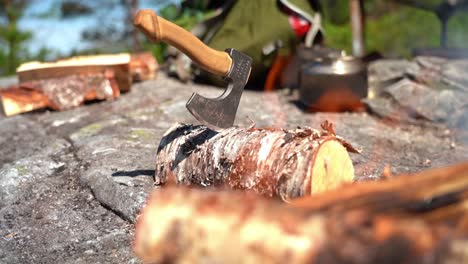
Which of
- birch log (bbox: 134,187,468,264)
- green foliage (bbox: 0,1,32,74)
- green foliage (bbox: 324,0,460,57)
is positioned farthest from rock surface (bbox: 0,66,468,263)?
green foliage (bbox: 0,1,32,74)

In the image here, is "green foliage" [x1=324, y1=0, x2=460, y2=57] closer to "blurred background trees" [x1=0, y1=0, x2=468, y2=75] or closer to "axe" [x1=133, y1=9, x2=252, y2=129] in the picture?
"blurred background trees" [x1=0, y1=0, x2=468, y2=75]

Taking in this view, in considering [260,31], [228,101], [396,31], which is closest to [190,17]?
[260,31]

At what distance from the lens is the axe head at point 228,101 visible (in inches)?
106

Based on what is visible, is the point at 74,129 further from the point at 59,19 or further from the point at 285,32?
the point at 59,19

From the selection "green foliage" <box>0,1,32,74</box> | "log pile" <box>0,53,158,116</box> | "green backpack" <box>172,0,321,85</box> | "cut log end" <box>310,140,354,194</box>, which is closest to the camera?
"cut log end" <box>310,140,354,194</box>

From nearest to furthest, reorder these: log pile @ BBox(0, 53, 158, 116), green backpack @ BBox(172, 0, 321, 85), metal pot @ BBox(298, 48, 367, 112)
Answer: metal pot @ BBox(298, 48, 367, 112) < log pile @ BBox(0, 53, 158, 116) < green backpack @ BBox(172, 0, 321, 85)

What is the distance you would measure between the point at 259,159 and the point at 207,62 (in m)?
0.52

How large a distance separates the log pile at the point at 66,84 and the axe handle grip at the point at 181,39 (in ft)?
9.75

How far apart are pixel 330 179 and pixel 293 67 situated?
11.2 feet

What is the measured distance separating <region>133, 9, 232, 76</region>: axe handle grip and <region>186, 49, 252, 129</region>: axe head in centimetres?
4

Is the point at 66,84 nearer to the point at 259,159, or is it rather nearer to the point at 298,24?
the point at 298,24

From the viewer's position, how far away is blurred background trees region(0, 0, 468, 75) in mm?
8438

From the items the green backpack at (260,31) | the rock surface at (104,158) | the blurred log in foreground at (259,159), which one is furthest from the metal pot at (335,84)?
the blurred log in foreground at (259,159)

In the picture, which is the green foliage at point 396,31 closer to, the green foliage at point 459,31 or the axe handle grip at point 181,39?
the green foliage at point 459,31
